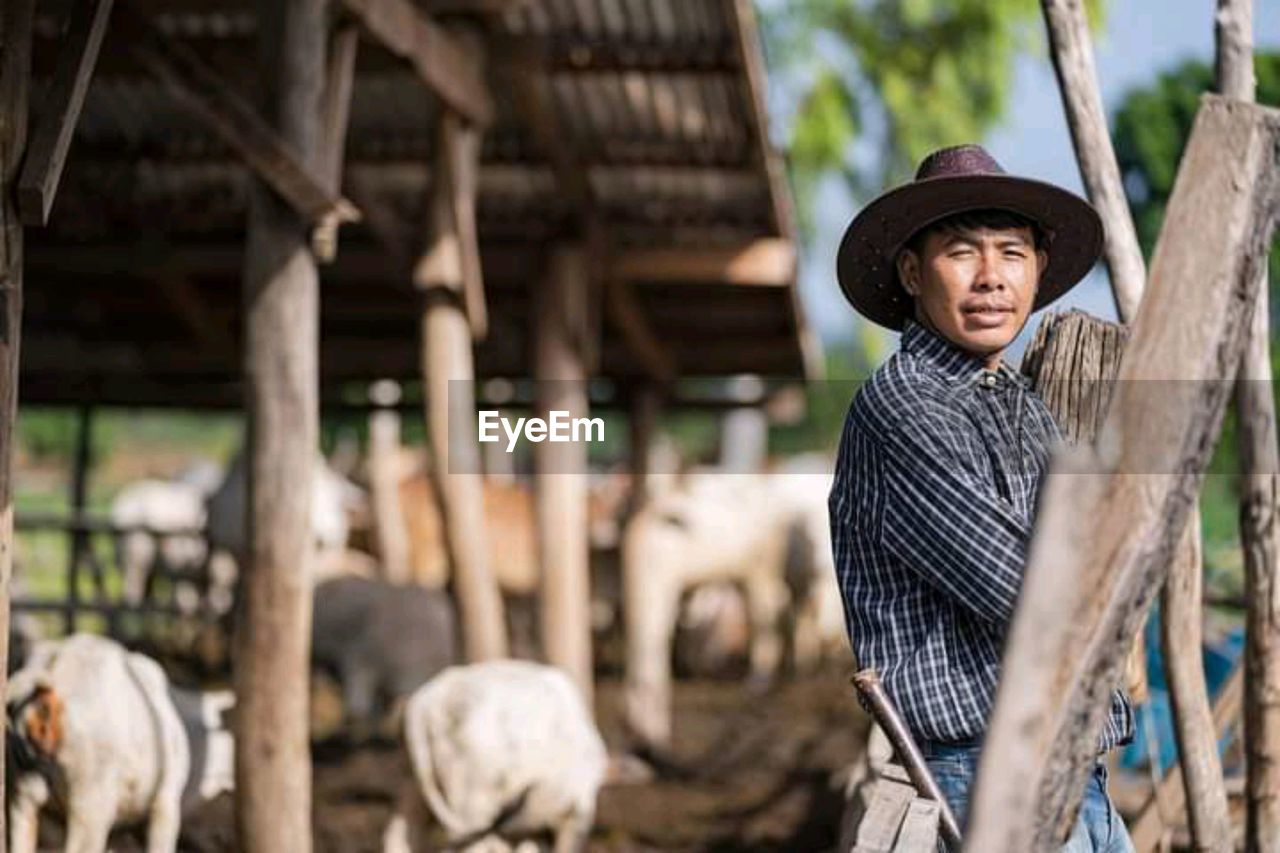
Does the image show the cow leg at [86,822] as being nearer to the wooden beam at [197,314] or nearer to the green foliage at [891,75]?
the wooden beam at [197,314]

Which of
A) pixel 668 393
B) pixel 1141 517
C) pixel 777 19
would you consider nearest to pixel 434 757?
pixel 1141 517

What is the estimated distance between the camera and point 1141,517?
2430 mm

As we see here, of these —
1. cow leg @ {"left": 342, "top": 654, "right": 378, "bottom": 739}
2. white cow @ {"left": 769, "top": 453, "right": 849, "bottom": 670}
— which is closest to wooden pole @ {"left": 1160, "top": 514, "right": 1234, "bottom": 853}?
cow leg @ {"left": 342, "top": 654, "right": 378, "bottom": 739}

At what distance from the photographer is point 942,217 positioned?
3037 mm

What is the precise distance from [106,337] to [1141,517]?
10.9 m

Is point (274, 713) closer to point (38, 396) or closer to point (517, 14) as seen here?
point (517, 14)

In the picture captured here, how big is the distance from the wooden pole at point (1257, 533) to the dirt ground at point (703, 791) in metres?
2.42

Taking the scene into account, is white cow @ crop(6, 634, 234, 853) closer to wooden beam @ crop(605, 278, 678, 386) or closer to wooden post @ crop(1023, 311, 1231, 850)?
wooden post @ crop(1023, 311, 1231, 850)

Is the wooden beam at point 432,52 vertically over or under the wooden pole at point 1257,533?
over

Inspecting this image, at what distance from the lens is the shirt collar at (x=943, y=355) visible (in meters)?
2.96

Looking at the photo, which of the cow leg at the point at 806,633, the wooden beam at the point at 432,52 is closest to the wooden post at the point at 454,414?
the wooden beam at the point at 432,52

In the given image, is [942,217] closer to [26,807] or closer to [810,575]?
[26,807]

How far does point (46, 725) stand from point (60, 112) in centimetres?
159

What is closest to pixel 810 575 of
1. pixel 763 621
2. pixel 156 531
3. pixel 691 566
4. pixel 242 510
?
pixel 763 621
